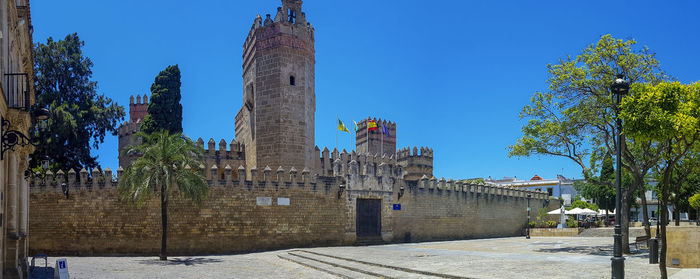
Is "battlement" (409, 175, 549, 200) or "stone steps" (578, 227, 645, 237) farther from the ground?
"battlement" (409, 175, 549, 200)

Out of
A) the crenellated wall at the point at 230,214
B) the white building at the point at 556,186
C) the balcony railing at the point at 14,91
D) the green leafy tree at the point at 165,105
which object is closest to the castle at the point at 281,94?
the green leafy tree at the point at 165,105

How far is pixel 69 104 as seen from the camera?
114ft

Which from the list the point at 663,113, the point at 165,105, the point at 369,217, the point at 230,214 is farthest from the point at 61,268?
the point at 165,105

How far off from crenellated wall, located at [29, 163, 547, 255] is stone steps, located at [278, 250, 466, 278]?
121 inches

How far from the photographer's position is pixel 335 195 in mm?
27859

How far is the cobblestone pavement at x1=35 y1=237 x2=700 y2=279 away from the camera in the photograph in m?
15.2

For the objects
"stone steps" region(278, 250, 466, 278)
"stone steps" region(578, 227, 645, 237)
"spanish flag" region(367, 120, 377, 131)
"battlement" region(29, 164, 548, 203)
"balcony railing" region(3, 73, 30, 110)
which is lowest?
"stone steps" region(578, 227, 645, 237)

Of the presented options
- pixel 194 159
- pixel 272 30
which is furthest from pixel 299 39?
pixel 194 159

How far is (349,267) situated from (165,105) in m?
19.9

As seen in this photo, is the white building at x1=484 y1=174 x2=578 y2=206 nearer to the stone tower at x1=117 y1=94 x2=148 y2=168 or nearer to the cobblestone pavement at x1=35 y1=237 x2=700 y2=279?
the stone tower at x1=117 y1=94 x2=148 y2=168

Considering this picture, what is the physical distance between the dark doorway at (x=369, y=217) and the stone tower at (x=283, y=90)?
13.4 feet

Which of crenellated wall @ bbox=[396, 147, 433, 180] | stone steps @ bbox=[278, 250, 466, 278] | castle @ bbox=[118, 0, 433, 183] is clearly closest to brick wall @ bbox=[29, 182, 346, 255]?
stone steps @ bbox=[278, 250, 466, 278]

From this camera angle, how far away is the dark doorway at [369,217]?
28.8 m

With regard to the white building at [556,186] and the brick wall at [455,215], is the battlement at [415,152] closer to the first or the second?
the brick wall at [455,215]
